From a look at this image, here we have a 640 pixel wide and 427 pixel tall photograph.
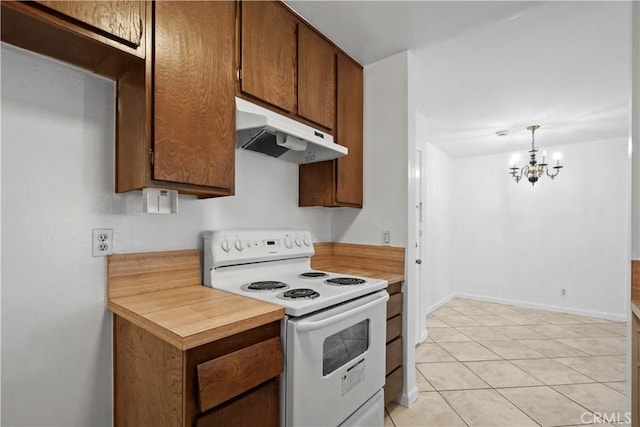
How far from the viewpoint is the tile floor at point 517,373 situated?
2.04 m

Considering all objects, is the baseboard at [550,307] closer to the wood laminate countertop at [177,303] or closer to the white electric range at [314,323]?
the white electric range at [314,323]

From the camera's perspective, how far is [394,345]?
2.02 meters

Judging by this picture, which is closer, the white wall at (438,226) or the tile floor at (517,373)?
the tile floor at (517,373)

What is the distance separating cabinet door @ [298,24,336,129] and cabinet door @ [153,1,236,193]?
1.60 feet

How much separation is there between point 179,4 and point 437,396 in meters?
2.76

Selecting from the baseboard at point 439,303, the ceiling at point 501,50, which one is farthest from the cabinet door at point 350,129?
the baseboard at point 439,303

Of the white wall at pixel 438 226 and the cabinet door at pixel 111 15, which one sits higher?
the cabinet door at pixel 111 15

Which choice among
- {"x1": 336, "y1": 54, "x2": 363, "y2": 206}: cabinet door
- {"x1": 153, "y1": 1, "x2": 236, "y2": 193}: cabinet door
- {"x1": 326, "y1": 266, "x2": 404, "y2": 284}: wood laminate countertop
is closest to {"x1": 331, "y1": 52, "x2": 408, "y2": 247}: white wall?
{"x1": 336, "y1": 54, "x2": 363, "y2": 206}: cabinet door

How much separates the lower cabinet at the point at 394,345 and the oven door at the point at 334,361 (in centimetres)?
25

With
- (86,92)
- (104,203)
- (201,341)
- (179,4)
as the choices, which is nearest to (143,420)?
(201,341)

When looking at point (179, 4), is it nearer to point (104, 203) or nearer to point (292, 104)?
point (292, 104)

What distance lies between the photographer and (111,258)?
4.43 ft

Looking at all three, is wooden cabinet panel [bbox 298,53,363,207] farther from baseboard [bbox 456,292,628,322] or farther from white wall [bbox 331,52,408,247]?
baseboard [bbox 456,292,628,322]

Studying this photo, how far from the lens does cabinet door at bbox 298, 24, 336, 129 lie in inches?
73.7
